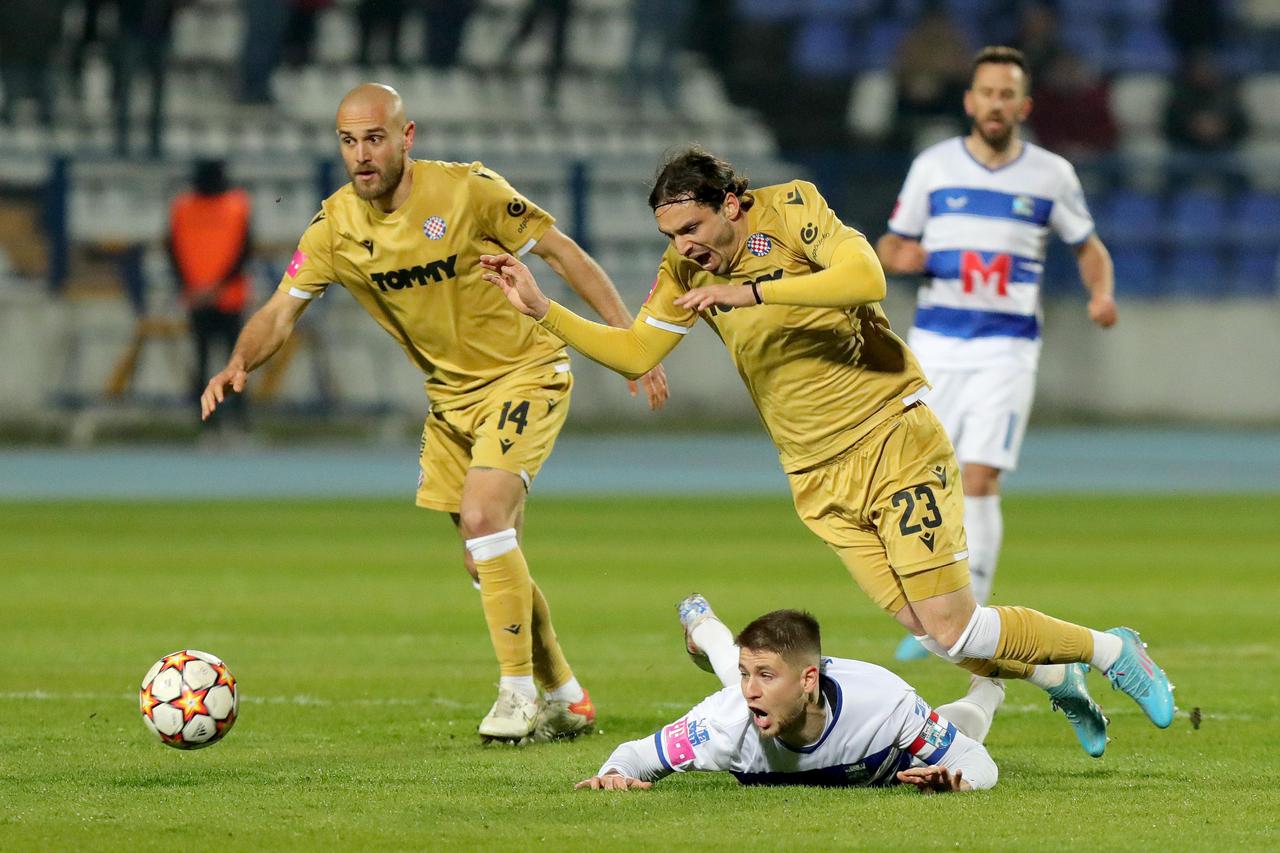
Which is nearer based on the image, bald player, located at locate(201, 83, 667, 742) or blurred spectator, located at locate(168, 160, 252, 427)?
bald player, located at locate(201, 83, 667, 742)

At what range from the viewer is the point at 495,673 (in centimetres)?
876

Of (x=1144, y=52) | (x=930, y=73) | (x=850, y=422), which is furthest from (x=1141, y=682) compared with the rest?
(x=1144, y=52)

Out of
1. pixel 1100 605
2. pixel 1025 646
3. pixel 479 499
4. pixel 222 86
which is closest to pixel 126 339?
pixel 222 86

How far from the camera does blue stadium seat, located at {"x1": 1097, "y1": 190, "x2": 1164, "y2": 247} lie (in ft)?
74.6

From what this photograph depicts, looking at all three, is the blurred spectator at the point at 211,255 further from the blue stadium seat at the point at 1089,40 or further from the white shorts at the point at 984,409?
the white shorts at the point at 984,409

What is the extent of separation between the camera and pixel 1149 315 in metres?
22.3

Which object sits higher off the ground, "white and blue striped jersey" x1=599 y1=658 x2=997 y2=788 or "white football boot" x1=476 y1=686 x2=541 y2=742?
"white and blue striped jersey" x1=599 y1=658 x2=997 y2=788

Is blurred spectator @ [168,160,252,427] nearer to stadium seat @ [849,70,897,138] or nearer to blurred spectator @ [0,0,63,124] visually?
blurred spectator @ [0,0,63,124]

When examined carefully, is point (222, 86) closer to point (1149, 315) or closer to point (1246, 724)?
point (1149, 315)

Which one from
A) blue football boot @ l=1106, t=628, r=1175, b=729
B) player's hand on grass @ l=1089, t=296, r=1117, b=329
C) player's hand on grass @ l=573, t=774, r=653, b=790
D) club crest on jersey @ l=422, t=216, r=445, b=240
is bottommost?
player's hand on grass @ l=573, t=774, r=653, b=790

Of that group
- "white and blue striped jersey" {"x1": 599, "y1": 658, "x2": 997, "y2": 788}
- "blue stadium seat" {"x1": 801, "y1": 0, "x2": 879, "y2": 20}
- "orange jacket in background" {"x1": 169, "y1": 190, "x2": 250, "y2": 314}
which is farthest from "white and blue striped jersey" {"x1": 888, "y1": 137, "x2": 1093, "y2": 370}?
"blue stadium seat" {"x1": 801, "y1": 0, "x2": 879, "y2": 20}

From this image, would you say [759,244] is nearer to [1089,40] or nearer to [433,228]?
[433,228]

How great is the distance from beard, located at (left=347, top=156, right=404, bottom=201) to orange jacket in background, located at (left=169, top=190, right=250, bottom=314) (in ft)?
41.9

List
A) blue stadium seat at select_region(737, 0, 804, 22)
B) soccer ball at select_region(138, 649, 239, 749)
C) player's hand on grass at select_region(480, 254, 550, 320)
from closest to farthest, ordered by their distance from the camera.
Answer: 1. player's hand on grass at select_region(480, 254, 550, 320)
2. soccer ball at select_region(138, 649, 239, 749)
3. blue stadium seat at select_region(737, 0, 804, 22)
